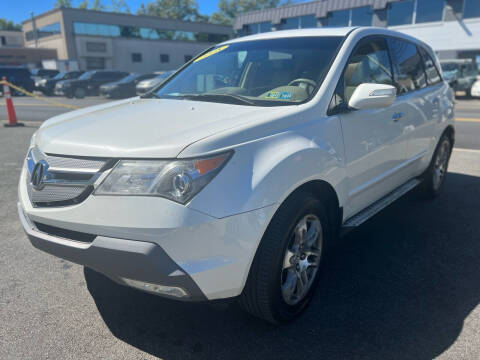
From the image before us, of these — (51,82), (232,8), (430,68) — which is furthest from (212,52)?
(232,8)

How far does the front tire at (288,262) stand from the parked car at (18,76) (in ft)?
96.1

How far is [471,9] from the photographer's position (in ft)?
82.0

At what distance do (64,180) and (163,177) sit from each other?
0.60 meters

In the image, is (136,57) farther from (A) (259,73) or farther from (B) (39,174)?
(B) (39,174)

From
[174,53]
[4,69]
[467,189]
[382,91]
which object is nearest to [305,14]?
[174,53]

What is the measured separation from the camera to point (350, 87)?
3.05 meters

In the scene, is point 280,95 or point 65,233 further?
point 280,95

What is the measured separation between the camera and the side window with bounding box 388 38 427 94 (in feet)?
12.5

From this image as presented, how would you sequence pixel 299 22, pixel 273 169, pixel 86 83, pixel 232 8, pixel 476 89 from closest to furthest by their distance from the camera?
pixel 273 169 < pixel 476 89 < pixel 86 83 < pixel 299 22 < pixel 232 8

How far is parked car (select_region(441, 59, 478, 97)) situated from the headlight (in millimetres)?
19200

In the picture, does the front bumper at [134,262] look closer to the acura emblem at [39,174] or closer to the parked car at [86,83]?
the acura emblem at [39,174]

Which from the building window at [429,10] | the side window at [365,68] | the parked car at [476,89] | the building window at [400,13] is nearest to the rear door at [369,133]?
the side window at [365,68]

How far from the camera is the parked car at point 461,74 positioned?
725 inches

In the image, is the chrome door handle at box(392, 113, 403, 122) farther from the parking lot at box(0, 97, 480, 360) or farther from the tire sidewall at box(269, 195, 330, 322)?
the tire sidewall at box(269, 195, 330, 322)
